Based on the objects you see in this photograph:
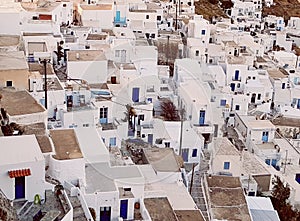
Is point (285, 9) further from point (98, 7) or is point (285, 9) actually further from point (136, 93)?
point (136, 93)

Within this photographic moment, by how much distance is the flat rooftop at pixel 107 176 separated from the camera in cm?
1162

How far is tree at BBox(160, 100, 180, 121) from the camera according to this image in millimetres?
18250

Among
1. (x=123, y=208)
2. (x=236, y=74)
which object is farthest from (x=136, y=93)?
(x=123, y=208)

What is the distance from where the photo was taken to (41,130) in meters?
13.0

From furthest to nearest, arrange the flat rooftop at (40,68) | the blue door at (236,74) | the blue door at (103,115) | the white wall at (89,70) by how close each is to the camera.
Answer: the blue door at (236,74), the white wall at (89,70), the flat rooftop at (40,68), the blue door at (103,115)

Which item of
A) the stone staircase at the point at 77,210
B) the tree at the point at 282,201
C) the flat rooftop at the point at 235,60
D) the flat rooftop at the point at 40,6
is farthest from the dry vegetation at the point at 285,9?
the stone staircase at the point at 77,210

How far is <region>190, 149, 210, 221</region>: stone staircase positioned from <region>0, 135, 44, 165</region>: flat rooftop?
466cm

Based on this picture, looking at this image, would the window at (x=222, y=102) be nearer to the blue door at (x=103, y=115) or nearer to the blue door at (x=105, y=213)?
the blue door at (x=103, y=115)

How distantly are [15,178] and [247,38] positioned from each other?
19.4 m

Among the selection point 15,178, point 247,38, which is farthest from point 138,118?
point 247,38

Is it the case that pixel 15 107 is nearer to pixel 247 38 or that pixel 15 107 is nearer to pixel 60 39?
pixel 60 39

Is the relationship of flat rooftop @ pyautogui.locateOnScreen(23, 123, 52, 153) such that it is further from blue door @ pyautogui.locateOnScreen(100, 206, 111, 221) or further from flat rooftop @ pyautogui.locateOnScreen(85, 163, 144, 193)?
blue door @ pyautogui.locateOnScreen(100, 206, 111, 221)

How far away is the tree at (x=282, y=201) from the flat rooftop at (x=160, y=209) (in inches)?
150

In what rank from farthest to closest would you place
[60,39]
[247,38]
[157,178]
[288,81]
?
1. [247,38]
2. [288,81]
3. [60,39]
4. [157,178]
